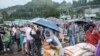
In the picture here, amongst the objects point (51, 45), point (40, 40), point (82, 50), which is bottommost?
point (40, 40)

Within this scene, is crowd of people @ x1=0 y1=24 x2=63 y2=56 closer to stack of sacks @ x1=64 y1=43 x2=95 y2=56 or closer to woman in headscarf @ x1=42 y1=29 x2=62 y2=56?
woman in headscarf @ x1=42 y1=29 x2=62 y2=56

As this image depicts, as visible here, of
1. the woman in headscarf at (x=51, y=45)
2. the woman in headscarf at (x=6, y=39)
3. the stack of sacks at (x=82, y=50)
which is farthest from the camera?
the woman in headscarf at (x=6, y=39)

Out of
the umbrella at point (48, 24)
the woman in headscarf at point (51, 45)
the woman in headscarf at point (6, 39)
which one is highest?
the umbrella at point (48, 24)

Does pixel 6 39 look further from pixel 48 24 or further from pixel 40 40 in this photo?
pixel 48 24

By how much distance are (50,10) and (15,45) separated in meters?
59.0

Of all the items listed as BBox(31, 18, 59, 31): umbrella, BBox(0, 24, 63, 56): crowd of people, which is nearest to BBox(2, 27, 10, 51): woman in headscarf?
BBox(0, 24, 63, 56): crowd of people

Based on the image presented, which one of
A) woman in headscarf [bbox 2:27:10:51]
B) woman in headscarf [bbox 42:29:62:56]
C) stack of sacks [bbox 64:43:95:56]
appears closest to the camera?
stack of sacks [bbox 64:43:95:56]

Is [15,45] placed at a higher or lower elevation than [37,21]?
lower

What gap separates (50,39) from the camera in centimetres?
798

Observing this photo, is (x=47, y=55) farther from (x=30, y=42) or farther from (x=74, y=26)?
(x=74, y=26)

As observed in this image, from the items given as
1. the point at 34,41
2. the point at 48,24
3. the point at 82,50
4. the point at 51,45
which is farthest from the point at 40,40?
the point at 82,50

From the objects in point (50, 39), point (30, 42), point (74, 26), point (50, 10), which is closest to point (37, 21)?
point (50, 39)

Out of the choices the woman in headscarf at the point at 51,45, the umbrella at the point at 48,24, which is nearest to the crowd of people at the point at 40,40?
the woman in headscarf at the point at 51,45

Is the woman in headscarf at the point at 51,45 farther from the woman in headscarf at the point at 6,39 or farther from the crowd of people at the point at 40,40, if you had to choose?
the woman in headscarf at the point at 6,39
